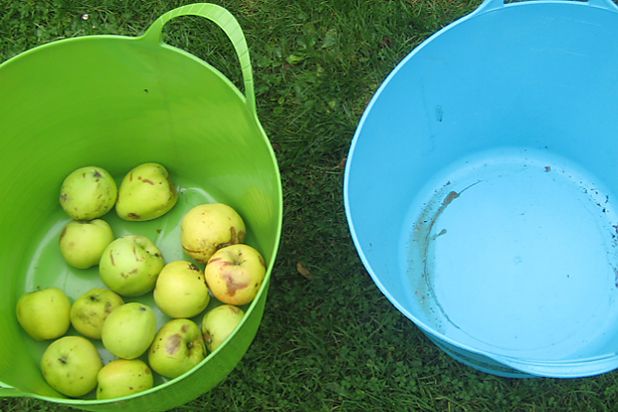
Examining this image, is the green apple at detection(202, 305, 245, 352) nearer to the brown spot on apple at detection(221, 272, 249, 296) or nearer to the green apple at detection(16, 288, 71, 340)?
the brown spot on apple at detection(221, 272, 249, 296)

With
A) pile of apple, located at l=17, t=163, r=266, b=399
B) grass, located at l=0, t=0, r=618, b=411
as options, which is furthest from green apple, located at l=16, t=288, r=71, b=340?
grass, located at l=0, t=0, r=618, b=411

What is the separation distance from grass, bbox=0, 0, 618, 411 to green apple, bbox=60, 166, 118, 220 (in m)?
0.45

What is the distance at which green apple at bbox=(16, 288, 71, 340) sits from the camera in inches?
59.2

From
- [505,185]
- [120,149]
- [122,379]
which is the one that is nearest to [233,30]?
[120,149]

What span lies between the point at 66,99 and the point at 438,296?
0.99m

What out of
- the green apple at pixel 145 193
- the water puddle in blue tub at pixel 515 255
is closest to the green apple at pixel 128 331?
the green apple at pixel 145 193

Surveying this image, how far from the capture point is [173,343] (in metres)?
1.42

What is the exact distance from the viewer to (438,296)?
1.68 meters

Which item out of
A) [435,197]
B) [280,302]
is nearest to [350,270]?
[280,302]

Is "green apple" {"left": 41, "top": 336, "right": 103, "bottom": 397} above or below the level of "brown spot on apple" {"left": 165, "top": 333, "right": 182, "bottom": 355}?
below

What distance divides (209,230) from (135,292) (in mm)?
217

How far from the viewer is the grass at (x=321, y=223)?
1.62 m

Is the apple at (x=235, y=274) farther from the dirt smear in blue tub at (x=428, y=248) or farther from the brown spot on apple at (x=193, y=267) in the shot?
the dirt smear in blue tub at (x=428, y=248)

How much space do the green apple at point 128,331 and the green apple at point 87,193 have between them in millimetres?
289
